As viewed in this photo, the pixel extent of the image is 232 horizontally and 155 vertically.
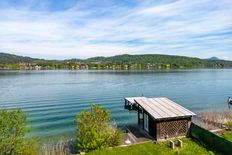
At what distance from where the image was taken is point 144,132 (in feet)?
72.3

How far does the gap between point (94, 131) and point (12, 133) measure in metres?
5.49

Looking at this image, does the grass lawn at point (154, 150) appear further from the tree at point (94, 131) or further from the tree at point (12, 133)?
the tree at point (12, 133)

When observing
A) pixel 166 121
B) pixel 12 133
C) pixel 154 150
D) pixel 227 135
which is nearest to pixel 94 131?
pixel 154 150

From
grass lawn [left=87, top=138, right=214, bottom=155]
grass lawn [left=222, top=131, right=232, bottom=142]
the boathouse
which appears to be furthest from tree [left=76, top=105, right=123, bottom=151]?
grass lawn [left=222, top=131, right=232, bottom=142]

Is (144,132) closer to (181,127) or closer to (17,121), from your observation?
(181,127)

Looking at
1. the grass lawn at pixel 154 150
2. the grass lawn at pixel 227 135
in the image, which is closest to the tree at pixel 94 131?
the grass lawn at pixel 154 150

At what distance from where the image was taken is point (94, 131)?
55.5ft

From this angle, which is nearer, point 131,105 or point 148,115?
point 148,115

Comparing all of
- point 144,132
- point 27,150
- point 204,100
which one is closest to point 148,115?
point 144,132

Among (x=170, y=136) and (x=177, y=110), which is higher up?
(x=177, y=110)

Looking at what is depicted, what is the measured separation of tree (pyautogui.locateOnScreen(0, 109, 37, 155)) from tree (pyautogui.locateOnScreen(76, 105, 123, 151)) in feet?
12.1

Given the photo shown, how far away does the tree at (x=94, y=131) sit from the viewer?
1700 cm

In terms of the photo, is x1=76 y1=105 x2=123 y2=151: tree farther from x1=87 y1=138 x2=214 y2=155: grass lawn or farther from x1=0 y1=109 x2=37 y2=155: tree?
x1=0 y1=109 x2=37 y2=155: tree

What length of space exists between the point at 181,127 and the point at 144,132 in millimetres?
3542
